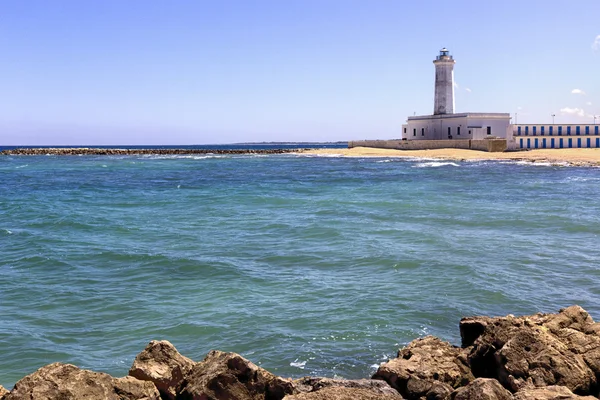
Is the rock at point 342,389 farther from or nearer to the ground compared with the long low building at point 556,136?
nearer to the ground

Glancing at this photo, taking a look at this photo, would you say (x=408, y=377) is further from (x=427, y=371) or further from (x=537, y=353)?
(x=537, y=353)

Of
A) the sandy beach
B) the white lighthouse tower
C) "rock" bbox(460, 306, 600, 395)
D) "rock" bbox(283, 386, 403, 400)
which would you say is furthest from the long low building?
"rock" bbox(283, 386, 403, 400)

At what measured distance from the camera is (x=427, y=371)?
583 centimetres

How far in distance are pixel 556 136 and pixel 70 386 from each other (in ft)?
222

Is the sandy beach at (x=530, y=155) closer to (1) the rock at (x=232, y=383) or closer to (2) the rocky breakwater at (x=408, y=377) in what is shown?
(2) the rocky breakwater at (x=408, y=377)

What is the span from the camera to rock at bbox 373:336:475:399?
558 cm

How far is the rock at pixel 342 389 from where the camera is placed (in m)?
4.51

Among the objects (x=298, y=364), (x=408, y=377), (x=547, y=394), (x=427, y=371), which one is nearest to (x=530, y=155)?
(x=298, y=364)

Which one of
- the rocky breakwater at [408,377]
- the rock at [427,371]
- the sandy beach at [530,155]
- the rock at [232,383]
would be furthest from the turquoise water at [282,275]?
the sandy beach at [530,155]

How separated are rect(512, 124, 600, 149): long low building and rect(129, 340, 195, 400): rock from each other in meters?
62.0

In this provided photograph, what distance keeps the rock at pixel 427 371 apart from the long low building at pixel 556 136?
60.6m

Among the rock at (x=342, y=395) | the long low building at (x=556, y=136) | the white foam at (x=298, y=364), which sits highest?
the long low building at (x=556, y=136)

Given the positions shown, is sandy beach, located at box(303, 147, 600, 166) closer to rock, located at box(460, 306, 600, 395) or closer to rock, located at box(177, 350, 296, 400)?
rock, located at box(460, 306, 600, 395)

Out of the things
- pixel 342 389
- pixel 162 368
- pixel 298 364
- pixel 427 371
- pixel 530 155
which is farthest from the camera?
pixel 530 155
